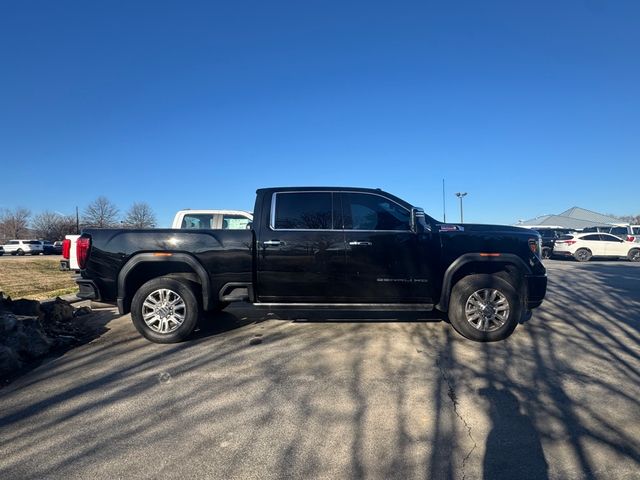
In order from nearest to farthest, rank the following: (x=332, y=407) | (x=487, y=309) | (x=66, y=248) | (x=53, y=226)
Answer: (x=332, y=407)
(x=487, y=309)
(x=66, y=248)
(x=53, y=226)

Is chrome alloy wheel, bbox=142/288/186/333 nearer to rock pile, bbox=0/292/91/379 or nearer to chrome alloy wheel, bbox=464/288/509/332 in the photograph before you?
rock pile, bbox=0/292/91/379

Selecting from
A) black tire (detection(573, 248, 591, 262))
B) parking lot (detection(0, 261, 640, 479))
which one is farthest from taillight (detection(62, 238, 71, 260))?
black tire (detection(573, 248, 591, 262))

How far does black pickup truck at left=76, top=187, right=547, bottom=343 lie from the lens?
17.8 ft

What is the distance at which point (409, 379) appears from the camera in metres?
4.21

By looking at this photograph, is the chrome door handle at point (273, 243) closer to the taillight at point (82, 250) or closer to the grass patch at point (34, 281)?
the taillight at point (82, 250)

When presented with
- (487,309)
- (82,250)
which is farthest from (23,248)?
(487,309)

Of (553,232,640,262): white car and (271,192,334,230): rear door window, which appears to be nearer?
(271,192,334,230): rear door window

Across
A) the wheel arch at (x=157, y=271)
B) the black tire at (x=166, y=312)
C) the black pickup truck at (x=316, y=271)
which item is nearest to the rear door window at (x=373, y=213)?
the black pickup truck at (x=316, y=271)

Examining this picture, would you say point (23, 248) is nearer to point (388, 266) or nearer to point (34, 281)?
point (34, 281)

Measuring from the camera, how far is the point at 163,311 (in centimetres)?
545

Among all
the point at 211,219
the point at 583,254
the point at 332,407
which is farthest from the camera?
the point at 583,254

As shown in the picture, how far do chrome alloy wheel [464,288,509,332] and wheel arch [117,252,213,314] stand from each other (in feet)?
11.4

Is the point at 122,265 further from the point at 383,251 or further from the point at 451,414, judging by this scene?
the point at 451,414

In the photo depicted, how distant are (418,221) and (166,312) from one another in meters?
3.59
